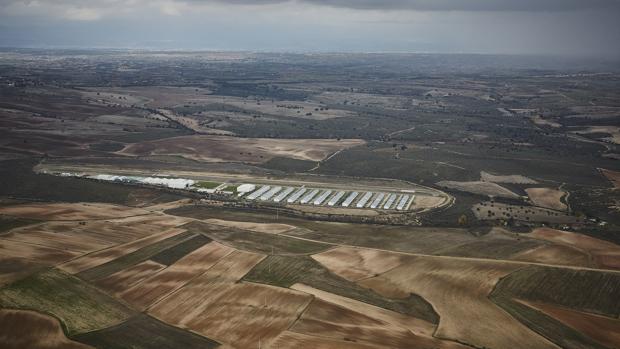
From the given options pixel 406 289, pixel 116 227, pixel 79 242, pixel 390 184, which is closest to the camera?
pixel 406 289

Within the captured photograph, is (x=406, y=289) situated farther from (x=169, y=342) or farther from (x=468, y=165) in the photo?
(x=468, y=165)

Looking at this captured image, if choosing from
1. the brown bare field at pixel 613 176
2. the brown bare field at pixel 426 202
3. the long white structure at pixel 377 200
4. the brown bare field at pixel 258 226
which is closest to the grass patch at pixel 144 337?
the brown bare field at pixel 258 226

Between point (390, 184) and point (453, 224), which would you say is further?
point (390, 184)

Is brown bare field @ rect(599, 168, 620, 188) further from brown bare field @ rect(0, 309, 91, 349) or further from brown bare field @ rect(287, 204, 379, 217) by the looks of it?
brown bare field @ rect(0, 309, 91, 349)

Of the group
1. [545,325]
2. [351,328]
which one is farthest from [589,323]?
[351,328]

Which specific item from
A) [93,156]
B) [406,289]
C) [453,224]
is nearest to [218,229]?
[406,289]

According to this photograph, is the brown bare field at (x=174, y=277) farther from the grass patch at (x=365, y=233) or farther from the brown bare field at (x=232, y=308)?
the grass patch at (x=365, y=233)
